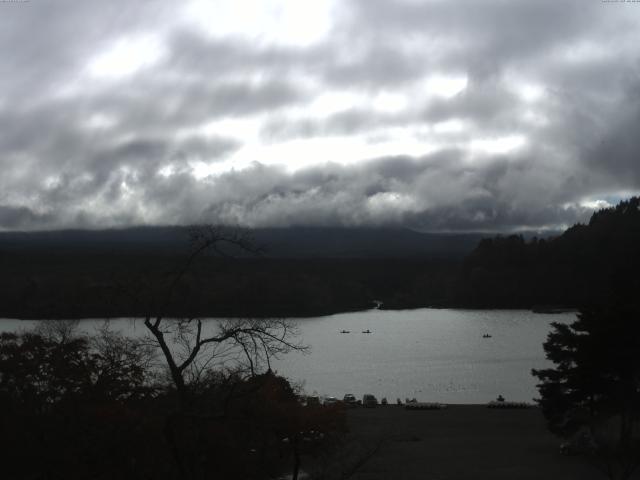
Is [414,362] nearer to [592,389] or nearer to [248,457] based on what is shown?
[592,389]

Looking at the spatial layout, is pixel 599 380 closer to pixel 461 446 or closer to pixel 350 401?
pixel 461 446

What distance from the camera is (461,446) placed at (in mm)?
19766

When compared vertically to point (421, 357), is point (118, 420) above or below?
above

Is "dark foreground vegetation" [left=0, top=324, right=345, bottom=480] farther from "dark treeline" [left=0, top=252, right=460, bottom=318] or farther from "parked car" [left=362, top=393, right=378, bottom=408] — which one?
"parked car" [left=362, top=393, right=378, bottom=408]

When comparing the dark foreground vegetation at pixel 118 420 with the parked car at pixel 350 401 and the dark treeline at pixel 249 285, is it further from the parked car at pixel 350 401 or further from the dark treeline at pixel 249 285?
the parked car at pixel 350 401

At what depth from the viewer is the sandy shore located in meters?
16.2

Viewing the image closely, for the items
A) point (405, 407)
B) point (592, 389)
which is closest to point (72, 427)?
point (592, 389)

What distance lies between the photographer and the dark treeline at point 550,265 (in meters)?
87.1

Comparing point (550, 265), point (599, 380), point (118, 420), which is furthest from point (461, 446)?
point (550, 265)

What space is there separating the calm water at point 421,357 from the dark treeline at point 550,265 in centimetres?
1027

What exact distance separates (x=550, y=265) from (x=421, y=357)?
46.8m

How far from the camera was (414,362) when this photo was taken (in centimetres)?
4731

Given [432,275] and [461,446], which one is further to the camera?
[432,275]

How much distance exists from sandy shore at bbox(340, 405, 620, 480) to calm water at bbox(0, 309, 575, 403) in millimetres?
7072
